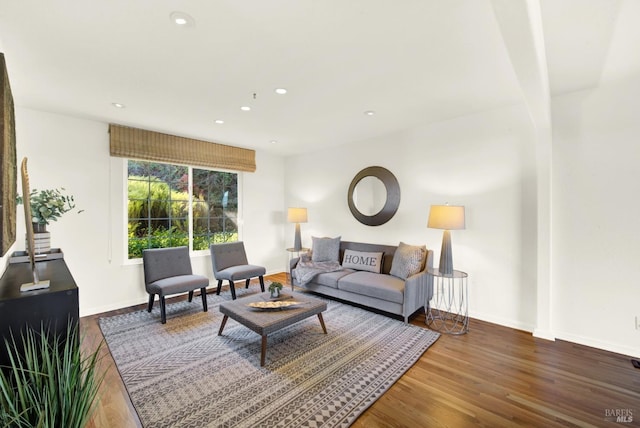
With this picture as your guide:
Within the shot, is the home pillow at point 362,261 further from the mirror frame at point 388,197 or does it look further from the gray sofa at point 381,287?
the mirror frame at point 388,197

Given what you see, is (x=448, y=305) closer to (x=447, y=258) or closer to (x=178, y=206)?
(x=447, y=258)

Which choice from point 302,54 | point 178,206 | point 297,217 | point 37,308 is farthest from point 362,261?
point 37,308

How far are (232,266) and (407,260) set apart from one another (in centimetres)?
269

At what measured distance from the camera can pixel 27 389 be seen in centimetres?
108

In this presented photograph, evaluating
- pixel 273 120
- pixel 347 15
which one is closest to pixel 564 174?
pixel 347 15

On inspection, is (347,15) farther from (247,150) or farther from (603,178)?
(247,150)

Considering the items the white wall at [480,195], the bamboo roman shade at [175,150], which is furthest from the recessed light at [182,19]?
the white wall at [480,195]

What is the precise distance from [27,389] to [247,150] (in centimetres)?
463

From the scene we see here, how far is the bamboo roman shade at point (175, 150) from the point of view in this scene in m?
3.85

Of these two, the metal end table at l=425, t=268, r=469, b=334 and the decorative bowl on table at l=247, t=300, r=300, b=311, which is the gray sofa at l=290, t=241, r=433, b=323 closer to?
the metal end table at l=425, t=268, r=469, b=334

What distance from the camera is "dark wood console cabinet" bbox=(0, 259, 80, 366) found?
151 cm

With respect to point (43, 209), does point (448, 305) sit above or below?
below

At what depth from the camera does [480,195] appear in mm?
3438

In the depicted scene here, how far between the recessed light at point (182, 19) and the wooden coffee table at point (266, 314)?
Result: 230cm
